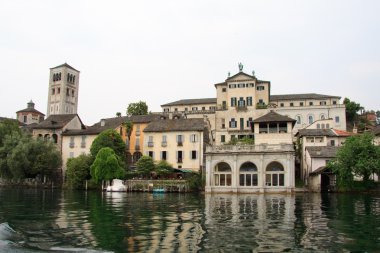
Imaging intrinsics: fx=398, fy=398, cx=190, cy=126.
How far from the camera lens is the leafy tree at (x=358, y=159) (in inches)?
2004

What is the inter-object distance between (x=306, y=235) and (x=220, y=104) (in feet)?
250

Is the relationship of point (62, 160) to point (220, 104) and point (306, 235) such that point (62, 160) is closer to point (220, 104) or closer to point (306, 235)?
point (220, 104)

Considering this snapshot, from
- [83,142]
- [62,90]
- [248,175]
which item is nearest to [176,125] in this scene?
[248,175]

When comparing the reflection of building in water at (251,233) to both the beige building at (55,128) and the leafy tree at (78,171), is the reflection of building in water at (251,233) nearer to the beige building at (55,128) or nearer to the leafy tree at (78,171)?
the leafy tree at (78,171)

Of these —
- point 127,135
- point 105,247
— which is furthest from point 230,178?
point 105,247

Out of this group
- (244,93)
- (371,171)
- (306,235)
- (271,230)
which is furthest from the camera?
(244,93)

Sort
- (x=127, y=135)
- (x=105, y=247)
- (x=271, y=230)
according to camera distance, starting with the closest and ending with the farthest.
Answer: (x=105, y=247)
(x=271, y=230)
(x=127, y=135)

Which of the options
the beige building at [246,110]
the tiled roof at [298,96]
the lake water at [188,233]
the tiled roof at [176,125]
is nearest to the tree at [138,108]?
the beige building at [246,110]

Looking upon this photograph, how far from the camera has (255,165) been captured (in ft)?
193

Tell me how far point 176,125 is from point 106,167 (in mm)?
15189

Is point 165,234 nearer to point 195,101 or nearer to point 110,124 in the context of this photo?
point 110,124

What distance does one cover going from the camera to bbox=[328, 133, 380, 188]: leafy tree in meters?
50.9

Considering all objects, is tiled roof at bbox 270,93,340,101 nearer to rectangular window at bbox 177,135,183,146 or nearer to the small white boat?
Answer: rectangular window at bbox 177,135,183,146

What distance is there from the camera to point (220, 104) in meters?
93.2
